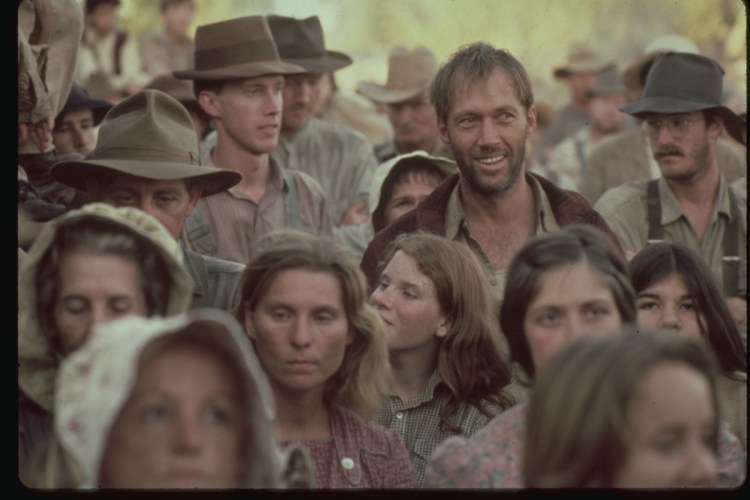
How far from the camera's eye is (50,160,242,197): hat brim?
20.9 feet

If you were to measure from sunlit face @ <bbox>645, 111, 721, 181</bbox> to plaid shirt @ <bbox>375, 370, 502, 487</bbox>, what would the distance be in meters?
2.41

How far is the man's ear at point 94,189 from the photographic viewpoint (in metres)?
6.46

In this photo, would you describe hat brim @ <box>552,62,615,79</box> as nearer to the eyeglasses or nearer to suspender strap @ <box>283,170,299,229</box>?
the eyeglasses

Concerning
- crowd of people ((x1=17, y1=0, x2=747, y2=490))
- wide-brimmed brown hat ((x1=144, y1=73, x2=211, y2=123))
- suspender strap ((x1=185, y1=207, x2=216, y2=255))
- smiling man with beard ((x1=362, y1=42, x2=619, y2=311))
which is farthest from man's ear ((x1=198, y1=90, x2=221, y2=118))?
smiling man with beard ((x1=362, y1=42, x2=619, y2=311))

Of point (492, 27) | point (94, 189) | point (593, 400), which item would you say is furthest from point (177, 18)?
point (593, 400)

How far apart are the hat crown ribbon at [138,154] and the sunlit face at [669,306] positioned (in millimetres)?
1748

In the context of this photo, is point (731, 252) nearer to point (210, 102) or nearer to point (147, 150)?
point (210, 102)

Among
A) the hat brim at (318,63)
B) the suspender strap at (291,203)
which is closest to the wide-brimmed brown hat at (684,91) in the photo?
the suspender strap at (291,203)

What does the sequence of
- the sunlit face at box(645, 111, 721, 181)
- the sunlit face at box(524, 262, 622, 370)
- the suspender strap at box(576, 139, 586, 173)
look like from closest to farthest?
the sunlit face at box(524, 262, 622, 370) < the sunlit face at box(645, 111, 721, 181) < the suspender strap at box(576, 139, 586, 173)

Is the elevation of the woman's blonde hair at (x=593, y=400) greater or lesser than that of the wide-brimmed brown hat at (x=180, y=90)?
lesser

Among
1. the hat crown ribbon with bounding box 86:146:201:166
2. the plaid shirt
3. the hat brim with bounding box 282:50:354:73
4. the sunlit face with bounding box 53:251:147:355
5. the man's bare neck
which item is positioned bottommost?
the plaid shirt

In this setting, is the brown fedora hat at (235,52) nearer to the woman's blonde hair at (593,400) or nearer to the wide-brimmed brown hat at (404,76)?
the wide-brimmed brown hat at (404,76)

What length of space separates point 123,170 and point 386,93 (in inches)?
190

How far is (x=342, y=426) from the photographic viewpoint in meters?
5.57
